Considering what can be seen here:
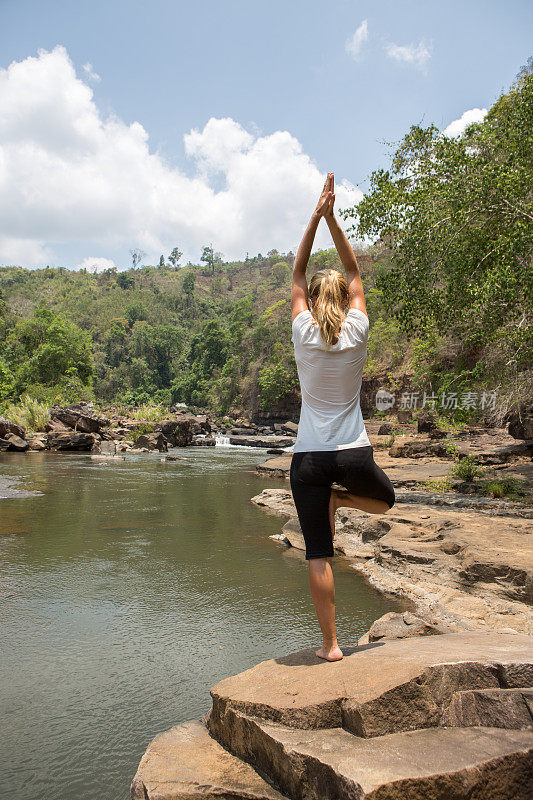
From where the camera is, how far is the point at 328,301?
2.69 metres

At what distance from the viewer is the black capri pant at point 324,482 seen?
250 centimetres

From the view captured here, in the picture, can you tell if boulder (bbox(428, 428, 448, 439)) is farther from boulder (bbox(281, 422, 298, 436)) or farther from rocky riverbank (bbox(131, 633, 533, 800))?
boulder (bbox(281, 422, 298, 436))

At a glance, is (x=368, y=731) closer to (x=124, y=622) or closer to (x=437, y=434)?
(x=124, y=622)

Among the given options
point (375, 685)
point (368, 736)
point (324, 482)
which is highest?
point (324, 482)

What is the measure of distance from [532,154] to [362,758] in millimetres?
9354

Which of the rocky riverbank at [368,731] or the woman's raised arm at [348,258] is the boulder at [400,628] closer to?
the rocky riverbank at [368,731]

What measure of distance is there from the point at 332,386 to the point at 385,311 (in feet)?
48.8

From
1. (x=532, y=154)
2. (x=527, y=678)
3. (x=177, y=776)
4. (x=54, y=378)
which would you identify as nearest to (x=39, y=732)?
(x=177, y=776)

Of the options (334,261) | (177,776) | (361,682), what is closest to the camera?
(177,776)

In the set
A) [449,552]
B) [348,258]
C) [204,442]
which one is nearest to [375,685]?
[348,258]

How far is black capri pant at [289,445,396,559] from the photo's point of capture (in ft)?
8.20

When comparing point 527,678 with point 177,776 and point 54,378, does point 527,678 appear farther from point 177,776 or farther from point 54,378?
point 54,378

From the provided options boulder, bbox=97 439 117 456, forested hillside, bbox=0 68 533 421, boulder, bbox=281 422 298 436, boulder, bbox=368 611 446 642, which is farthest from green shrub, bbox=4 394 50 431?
boulder, bbox=368 611 446 642

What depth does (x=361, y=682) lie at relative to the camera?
7.05ft
